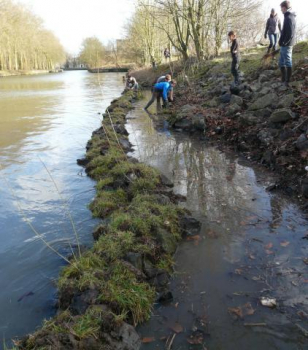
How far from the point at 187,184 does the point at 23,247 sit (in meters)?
→ 3.81

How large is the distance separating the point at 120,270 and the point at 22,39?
86.4 m

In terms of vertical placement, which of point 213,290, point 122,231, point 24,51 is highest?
point 24,51

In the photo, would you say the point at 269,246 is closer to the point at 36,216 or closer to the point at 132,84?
the point at 36,216

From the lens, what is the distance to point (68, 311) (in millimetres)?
3832

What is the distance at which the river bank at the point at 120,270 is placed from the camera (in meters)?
3.49

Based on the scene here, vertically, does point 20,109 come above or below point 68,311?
above

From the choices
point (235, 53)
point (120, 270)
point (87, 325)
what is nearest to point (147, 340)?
point (87, 325)

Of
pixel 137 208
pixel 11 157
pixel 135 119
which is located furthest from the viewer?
pixel 135 119

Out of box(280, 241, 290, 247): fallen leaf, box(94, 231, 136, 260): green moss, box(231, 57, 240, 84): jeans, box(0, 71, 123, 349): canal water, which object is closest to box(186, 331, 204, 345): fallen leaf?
box(94, 231, 136, 260): green moss

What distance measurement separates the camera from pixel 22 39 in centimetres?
7806

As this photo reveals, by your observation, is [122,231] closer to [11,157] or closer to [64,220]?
[64,220]

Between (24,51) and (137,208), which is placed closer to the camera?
(137,208)

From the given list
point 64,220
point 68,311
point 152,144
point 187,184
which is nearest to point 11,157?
point 152,144

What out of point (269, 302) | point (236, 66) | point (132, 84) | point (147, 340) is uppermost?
point (236, 66)
